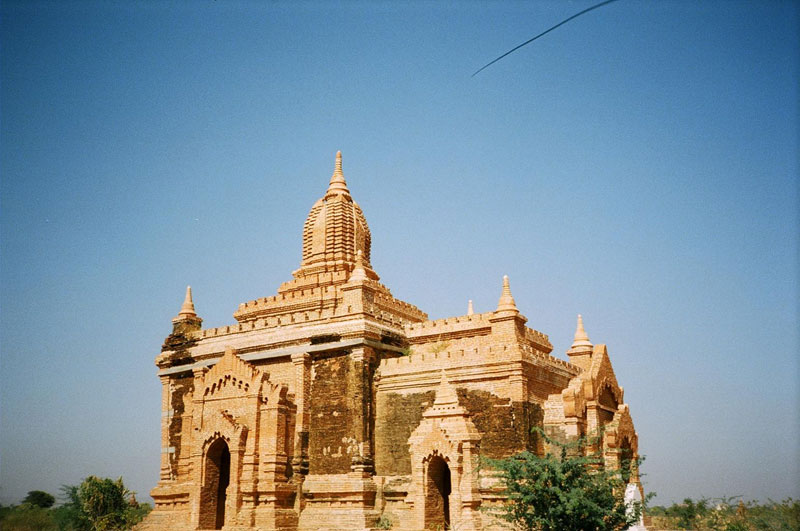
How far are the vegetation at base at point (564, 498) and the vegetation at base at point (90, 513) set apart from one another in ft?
63.2

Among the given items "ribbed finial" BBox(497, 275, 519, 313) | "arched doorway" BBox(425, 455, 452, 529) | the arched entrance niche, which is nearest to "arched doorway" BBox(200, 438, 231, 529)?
the arched entrance niche

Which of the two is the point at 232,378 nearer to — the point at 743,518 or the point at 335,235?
the point at 335,235

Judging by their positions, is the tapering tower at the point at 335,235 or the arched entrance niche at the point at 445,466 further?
the tapering tower at the point at 335,235

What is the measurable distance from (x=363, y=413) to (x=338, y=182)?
1357 centimetres

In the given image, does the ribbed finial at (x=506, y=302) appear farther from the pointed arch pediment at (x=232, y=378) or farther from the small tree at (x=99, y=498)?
the small tree at (x=99, y=498)

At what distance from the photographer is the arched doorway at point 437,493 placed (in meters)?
24.9

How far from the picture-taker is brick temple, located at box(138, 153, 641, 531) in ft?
82.5

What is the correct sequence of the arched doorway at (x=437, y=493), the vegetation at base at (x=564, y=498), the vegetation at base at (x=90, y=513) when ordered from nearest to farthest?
the vegetation at base at (x=564, y=498) → the arched doorway at (x=437, y=493) → the vegetation at base at (x=90, y=513)

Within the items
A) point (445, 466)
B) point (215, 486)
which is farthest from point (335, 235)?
point (445, 466)

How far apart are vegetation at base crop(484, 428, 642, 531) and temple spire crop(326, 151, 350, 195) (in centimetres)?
1900

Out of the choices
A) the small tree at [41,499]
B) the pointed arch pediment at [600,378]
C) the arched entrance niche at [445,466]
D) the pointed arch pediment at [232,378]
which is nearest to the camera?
the arched entrance niche at [445,466]

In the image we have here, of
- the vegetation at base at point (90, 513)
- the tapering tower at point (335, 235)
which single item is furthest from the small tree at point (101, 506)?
the tapering tower at point (335, 235)

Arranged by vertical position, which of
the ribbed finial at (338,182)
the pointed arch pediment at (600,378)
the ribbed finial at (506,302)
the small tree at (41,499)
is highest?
the ribbed finial at (338,182)

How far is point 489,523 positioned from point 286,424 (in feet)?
27.0
